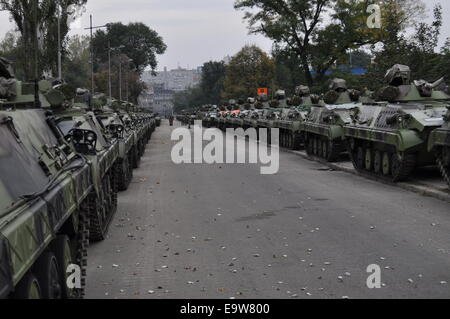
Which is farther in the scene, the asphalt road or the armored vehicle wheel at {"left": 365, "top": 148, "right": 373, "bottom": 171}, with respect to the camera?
the armored vehicle wheel at {"left": 365, "top": 148, "right": 373, "bottom": 171}

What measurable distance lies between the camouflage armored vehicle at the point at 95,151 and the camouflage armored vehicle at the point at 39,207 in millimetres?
A: 461

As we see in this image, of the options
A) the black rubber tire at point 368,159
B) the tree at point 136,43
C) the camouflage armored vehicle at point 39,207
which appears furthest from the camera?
the tree at point 136,43

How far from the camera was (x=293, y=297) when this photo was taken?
686 cm

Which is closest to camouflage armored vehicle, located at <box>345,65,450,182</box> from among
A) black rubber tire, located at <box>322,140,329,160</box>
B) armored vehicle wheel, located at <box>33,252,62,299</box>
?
black rubber tire, located at <box>322,140,329,160</box>

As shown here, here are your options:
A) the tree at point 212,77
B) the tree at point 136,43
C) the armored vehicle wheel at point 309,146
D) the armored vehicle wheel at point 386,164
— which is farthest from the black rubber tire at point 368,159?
the tree at point 212,77

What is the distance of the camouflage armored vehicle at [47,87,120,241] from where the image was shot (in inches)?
377

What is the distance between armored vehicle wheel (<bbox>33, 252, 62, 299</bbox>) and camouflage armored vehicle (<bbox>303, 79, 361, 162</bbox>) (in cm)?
1678

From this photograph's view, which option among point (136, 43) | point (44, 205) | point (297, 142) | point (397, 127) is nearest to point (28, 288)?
point (44, 205)

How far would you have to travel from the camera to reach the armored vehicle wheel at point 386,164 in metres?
17.3

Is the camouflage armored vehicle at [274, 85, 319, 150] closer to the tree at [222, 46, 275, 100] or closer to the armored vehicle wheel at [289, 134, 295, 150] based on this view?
the armored vehicle wheel at [289, 134, 295, 150]

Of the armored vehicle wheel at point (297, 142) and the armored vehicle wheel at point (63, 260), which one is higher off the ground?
the armored vehicle wheel at point (63, 260)

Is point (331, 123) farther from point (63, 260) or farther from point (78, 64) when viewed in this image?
point (78, 64)

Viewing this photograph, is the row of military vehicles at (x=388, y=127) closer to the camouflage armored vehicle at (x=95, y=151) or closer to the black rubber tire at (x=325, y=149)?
the black rubber tire at (x=325, y=149)

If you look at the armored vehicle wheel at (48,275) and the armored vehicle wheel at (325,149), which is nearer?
the armored vehicle wheel at (48,275)
